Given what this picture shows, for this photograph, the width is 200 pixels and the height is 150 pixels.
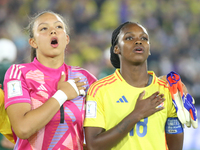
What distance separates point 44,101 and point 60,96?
0.14 meters

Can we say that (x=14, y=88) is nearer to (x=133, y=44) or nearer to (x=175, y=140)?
(x=133, y=44)

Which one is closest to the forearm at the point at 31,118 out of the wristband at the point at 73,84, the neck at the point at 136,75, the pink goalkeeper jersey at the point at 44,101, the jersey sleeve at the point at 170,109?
the pink goalkeeper jersey at the point at 44,101

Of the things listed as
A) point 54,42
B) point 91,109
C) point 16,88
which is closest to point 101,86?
point 91,109

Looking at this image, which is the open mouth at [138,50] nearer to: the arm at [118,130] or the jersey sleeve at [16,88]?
the arm at [118,130]

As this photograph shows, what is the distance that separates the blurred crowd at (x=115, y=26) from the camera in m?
8.26

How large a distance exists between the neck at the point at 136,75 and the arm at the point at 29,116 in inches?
24.6

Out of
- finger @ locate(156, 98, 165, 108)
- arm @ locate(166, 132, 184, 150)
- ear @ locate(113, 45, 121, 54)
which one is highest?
ear @ locate(113, 45, 121, 54)

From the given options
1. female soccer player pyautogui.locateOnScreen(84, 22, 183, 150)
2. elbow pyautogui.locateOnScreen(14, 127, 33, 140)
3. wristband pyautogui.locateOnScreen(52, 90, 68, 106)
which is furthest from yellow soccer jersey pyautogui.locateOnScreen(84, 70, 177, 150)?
elbow pyautogui.locateOnScreen(14, 127, 33, 140)

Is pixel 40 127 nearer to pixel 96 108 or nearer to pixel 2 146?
pixel 96 108

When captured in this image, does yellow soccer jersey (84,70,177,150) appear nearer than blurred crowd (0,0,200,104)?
Yes

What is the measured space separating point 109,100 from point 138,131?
31 cm

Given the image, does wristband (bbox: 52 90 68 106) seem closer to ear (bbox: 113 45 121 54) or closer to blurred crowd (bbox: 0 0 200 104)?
ear (bbox: 113 45 121 54)

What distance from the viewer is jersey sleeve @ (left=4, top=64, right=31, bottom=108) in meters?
1.88

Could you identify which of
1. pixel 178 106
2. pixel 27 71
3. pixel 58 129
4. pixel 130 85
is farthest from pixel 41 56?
pixel 178 106
